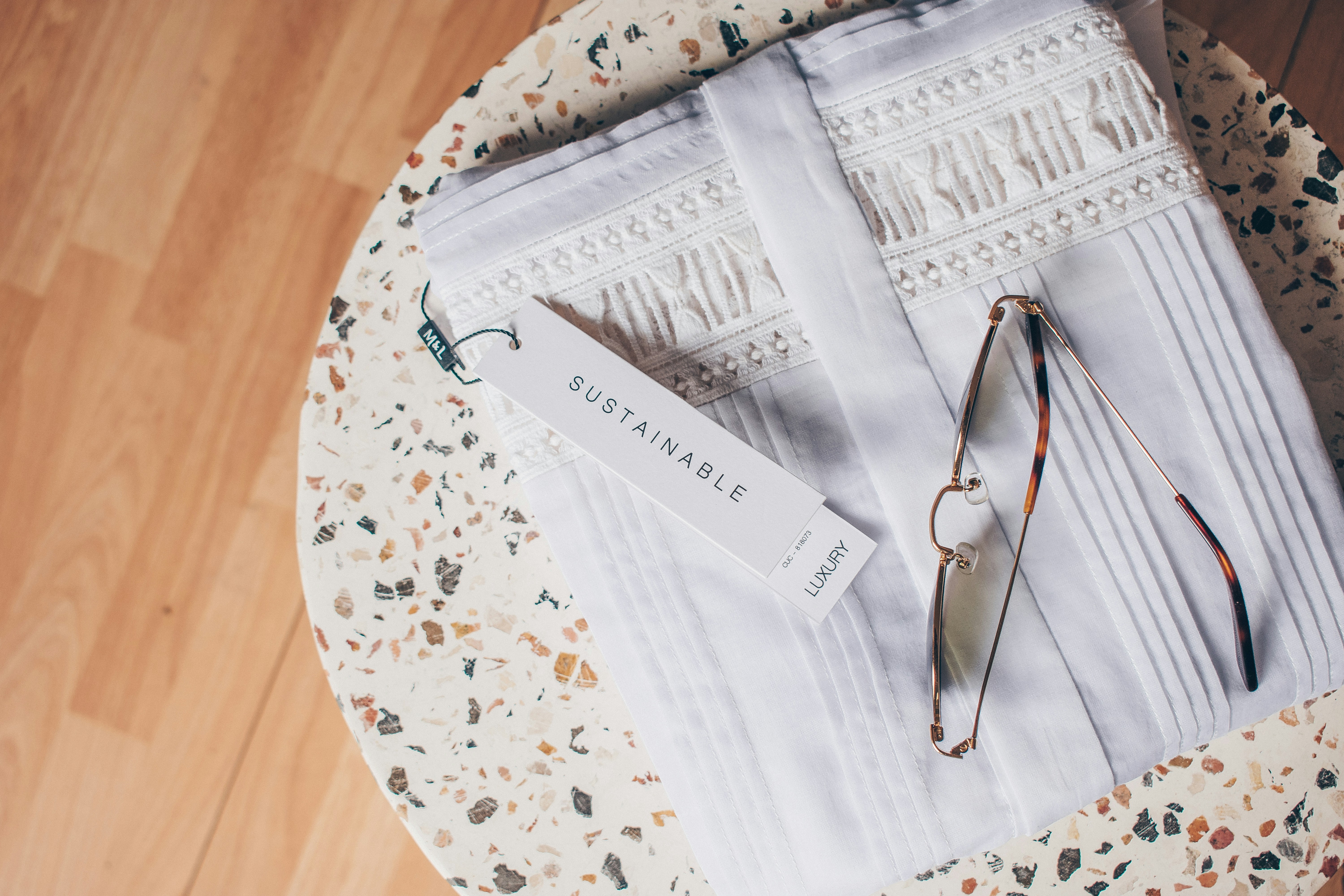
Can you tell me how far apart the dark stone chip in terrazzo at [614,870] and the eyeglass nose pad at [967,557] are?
1.03 ft

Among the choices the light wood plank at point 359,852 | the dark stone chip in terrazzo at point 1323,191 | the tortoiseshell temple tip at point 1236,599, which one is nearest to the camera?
the tortoiseshell temple tip at point 1236,599

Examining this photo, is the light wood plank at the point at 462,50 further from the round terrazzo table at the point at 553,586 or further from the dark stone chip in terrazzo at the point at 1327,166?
the dark stone chip in terrazzo at the point at 1327,166

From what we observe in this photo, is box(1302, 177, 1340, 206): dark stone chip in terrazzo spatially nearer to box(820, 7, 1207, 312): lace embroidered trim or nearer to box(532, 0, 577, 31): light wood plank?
box(820, 7, 1207, 312): lace embroidered trim

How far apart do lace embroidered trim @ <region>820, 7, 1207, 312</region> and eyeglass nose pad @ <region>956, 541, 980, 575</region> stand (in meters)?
0.15

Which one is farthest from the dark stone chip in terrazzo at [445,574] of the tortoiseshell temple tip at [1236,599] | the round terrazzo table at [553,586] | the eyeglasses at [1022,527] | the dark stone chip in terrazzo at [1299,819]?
the dark stone chip in terrazzo at [1299,819]

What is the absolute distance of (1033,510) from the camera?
0.41 metres

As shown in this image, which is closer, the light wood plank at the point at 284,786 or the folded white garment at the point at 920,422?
the folded white garment at the point at 920,422

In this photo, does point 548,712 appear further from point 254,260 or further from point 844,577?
point 254,260

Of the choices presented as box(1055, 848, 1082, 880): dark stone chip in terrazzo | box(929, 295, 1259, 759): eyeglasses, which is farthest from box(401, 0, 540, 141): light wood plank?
box(1055, 848, 1082, 880): dark stone chip in terrazzo

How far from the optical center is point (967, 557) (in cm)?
41

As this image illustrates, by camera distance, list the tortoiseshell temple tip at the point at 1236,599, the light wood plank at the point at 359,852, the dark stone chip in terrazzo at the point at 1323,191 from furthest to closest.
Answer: the light wood plank at the point at 359,852, the dark stone chip in terrazzo at the point at 1323,191, the tortoiseshell temple tip at the point at 1236,599

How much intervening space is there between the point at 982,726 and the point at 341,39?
3.07ft

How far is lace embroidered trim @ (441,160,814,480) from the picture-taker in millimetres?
434

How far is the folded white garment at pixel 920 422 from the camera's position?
414 mm
